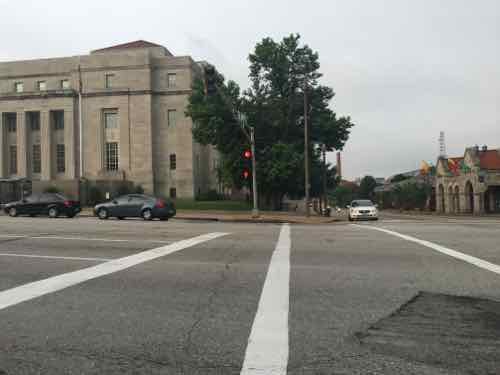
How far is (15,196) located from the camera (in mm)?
41031

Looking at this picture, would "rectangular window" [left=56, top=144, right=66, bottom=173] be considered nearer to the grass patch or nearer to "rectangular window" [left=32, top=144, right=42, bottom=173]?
"rectangular window" [left=32, top=144, right=42, bottom=173]

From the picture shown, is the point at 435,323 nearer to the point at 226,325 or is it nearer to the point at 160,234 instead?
the point at 226,325

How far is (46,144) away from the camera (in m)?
58.7

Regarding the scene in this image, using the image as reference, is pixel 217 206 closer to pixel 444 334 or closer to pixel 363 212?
pixel 363 212

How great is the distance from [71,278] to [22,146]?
2329 inches

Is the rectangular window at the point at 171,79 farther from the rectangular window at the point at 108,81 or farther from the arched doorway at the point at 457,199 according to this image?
the arched doorway at the point at 457,199

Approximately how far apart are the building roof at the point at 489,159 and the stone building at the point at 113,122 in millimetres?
34048

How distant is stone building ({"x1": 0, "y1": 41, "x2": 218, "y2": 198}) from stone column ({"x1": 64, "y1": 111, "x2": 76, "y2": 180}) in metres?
0.12

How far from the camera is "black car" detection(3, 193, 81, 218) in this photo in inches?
986

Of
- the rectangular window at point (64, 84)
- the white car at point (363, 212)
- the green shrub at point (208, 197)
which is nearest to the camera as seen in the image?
the white car at point (363, 212)

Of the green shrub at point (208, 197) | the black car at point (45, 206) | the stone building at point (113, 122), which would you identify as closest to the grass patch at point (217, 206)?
the green shrub at point (208, 197)

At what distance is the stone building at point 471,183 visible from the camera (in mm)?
51875

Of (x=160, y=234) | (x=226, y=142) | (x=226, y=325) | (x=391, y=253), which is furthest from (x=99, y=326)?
(x=226, y=142)

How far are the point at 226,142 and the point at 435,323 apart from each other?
125ft
